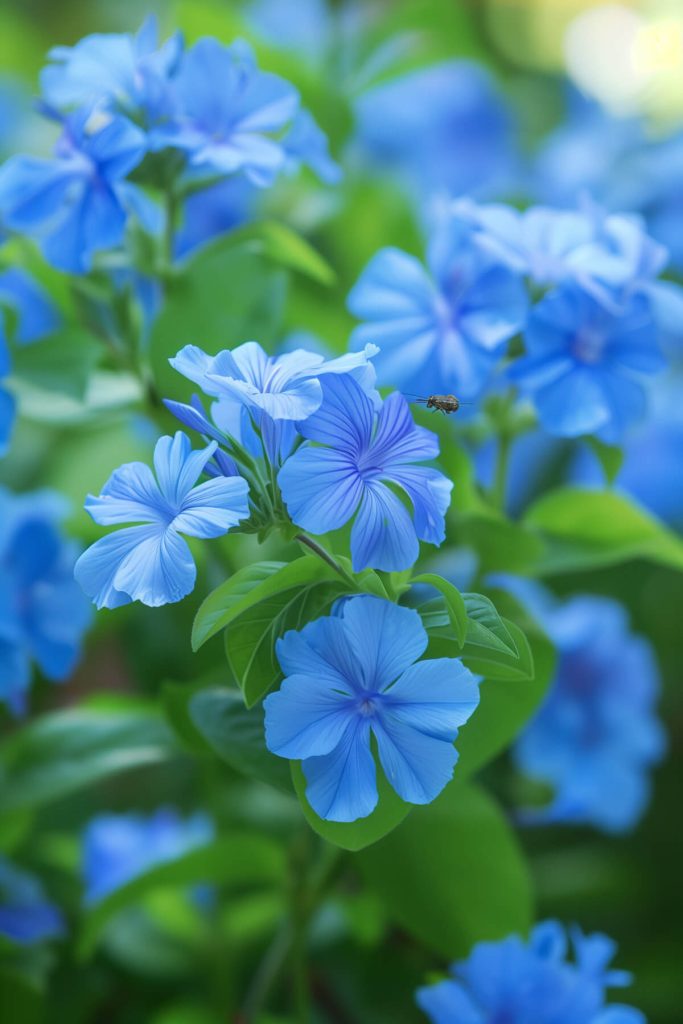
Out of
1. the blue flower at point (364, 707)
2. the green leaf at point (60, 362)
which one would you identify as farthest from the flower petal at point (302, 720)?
the green leaf at point (60, 362)

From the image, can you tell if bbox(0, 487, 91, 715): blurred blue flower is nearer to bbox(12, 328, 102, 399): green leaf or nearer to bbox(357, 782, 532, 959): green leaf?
Result: bbox(12, 328, 102, 399): green leaf

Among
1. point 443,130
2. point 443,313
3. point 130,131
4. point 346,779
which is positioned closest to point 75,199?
point 130,131

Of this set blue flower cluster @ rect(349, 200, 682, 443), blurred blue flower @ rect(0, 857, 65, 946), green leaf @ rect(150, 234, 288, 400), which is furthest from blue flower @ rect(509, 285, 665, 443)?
blurred blue flower @ rect(0, 857, 65, 946)

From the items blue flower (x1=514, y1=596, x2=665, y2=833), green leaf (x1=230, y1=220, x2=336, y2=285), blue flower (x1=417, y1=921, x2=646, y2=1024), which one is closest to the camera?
blue flower (x1=417, y1=921, x2=646, y2=1024)

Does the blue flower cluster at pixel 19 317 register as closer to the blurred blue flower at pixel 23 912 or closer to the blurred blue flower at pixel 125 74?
the blurred blue flower at pixel 125 74

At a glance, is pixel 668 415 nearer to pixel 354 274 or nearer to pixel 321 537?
pixel 354 274
